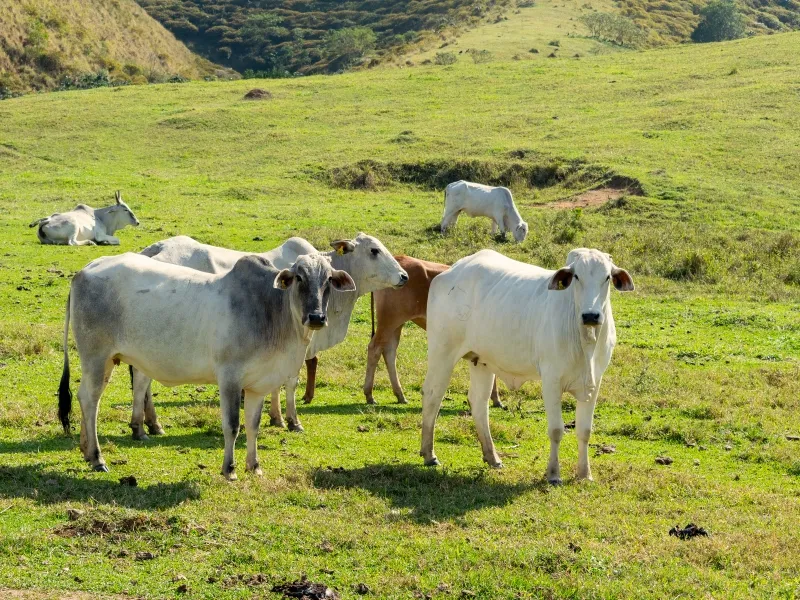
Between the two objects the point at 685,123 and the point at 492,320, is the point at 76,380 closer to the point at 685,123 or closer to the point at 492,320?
the point at 492,320

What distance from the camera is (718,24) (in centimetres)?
8169

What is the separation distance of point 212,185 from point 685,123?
55.2 ft

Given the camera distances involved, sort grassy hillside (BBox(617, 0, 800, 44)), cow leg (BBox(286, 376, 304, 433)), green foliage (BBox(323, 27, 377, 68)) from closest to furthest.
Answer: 1. cow leg (BBox(286, 376, 304, 433))
2. grassy hillside (BBox(617, 0, 800, 44))
3. green foliage (BBox(323, 27, 377, 68))

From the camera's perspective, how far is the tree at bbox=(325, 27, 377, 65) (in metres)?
95.2

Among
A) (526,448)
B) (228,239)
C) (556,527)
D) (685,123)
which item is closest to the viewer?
(556,527)

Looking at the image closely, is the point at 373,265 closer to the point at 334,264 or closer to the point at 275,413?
the point at 334,264

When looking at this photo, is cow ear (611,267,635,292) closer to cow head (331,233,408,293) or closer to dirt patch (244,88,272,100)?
cow head (331,233,408,293)

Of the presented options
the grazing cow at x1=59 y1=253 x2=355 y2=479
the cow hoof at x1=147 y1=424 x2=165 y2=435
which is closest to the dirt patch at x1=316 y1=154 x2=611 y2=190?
the cow hoof at x1=147 y1=424 x2=165 y2=435

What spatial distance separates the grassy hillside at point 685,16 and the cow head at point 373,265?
67.1 meters

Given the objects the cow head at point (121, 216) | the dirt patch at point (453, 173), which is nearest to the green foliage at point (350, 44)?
the dirt patch at point (453, 173)

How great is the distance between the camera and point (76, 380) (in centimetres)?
1302

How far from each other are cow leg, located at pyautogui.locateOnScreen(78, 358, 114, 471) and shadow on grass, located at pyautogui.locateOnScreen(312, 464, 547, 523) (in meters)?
1.98

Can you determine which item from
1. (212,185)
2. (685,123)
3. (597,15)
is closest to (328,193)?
(212,185)

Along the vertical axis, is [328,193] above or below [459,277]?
below
